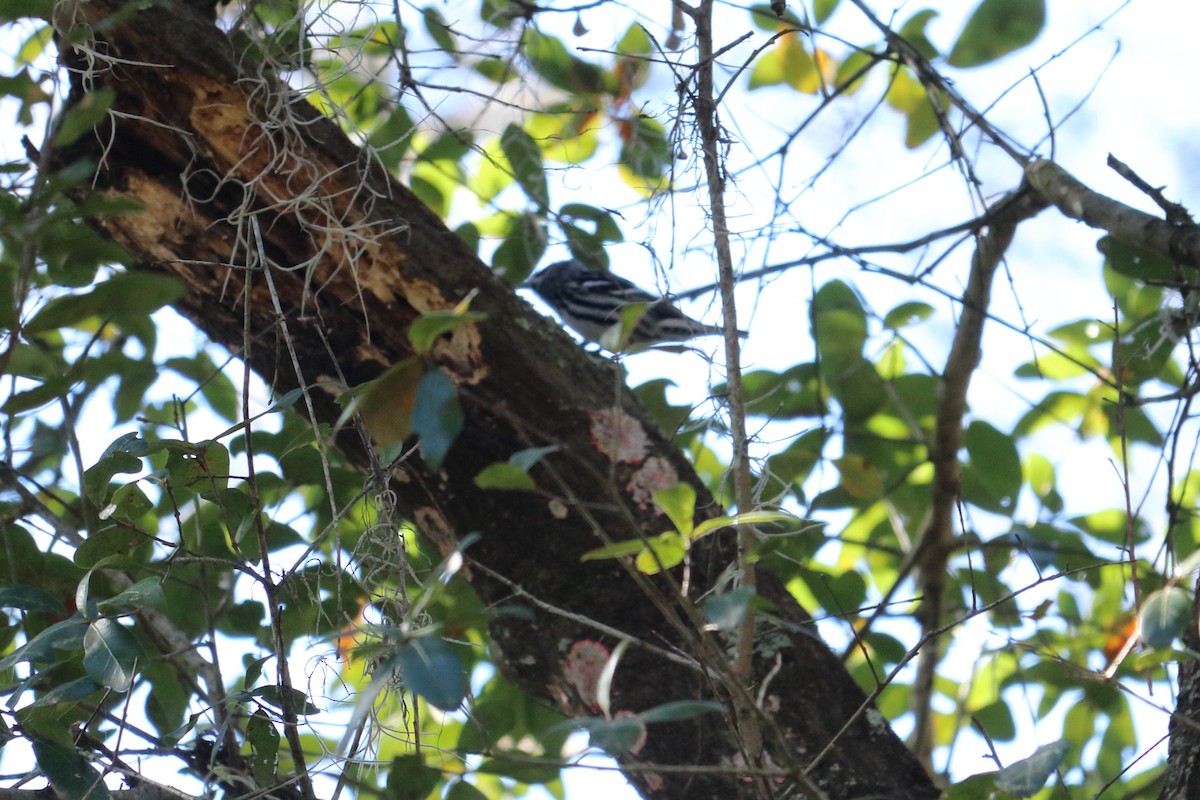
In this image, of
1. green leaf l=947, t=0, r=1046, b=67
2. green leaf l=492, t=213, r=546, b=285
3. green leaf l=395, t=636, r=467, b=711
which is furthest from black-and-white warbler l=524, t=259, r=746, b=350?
green leaf l=395, t=636, r=467, b=711

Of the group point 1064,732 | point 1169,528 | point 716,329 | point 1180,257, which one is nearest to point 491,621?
point 716,329

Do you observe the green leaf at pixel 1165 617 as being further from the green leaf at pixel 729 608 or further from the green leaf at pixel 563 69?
the green leaf at pixel 563 69

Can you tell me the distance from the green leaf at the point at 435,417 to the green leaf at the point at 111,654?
0.60 metres

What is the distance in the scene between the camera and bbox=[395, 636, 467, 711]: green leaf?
94cm

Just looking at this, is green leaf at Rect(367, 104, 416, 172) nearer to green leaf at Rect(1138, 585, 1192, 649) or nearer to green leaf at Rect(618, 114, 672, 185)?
green leaf at Rect(618, 114, 672, 185)

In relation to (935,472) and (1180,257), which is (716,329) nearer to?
(1180,257)

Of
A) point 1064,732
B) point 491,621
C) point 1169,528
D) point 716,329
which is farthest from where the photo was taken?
point 1064,732

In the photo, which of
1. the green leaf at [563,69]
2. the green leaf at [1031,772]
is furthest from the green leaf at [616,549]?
the green leaf at [563,69]

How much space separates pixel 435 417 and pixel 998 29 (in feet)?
7.32

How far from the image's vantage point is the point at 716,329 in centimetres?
174

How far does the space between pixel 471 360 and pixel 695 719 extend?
76cm

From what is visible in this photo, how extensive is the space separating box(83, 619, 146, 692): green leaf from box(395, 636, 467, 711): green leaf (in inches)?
18.8

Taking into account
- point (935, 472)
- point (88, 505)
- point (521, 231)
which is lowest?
point (88, 505)

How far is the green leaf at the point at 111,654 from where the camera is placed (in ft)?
4.24
